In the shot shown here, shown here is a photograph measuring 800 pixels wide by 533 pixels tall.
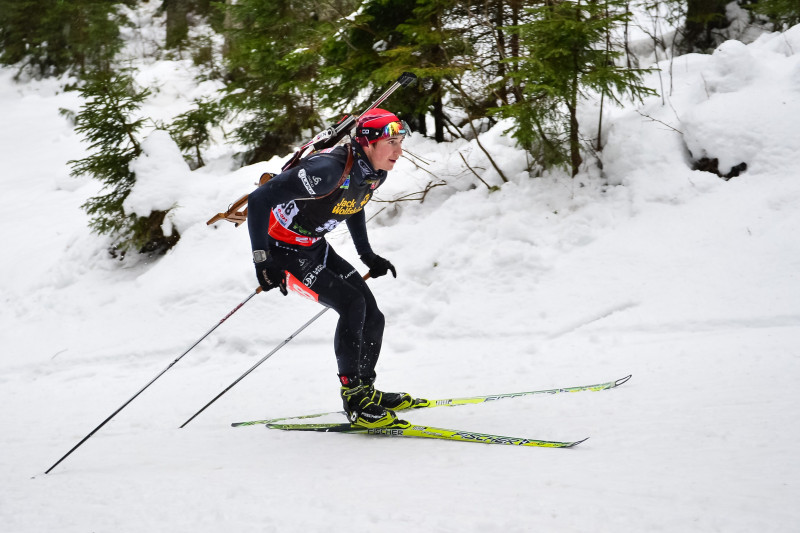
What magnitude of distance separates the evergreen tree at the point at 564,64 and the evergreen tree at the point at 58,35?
1569 centimetres

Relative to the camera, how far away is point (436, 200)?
309 inches

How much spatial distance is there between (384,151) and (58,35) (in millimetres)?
21702

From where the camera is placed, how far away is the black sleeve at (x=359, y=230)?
15.0 feet

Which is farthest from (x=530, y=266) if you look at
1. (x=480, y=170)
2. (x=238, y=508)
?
(x=238, y=508)

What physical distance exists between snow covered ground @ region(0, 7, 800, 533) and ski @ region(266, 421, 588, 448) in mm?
67

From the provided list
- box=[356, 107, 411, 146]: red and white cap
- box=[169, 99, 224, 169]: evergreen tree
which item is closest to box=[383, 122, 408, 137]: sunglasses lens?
box=[356, 107, 411, 146]: red and white cap

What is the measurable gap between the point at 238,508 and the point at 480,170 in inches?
231

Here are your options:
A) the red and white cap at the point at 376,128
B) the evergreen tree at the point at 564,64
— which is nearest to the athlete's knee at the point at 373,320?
the red and white cap at the point at 376,128

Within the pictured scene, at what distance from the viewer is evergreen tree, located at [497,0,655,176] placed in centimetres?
602

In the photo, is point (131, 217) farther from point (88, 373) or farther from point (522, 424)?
point (522, 424)

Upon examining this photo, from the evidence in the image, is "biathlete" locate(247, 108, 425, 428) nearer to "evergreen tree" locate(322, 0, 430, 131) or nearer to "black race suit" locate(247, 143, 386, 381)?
"black race suit" locate(247, 143, 386, 381)

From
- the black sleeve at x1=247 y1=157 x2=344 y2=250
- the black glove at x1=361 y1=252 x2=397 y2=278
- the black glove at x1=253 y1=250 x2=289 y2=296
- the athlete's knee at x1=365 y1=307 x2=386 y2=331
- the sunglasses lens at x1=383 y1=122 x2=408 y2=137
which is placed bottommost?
the athlete's knee at x1=365 y1=307 x2=386 y2=331

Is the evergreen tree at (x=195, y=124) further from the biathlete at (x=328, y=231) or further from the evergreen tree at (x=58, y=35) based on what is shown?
the evergreen tree at (x=58, y=35)

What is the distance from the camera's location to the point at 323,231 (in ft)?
13.7
